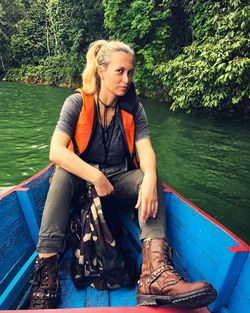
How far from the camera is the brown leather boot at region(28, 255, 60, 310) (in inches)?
77.0

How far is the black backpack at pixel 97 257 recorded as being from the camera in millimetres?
2287

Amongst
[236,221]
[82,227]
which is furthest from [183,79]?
[82,227]

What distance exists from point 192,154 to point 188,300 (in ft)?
21.1

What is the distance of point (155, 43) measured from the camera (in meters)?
15.1

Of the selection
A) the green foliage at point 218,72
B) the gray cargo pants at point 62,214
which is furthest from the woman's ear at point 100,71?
the green foliage at point 218,72

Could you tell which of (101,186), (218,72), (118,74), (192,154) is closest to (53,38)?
(192,154)

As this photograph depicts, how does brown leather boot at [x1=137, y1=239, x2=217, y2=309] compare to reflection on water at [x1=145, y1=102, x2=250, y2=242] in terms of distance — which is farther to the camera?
reflection on water at [x1=145, y1=102, x2=250, y2=242]

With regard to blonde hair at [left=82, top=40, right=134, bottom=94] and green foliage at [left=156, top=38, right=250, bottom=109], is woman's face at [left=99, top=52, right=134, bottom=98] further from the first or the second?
green foliage at [left=156, top=38, right=250, bottom=109]

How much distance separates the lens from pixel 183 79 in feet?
23.5

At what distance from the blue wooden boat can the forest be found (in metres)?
4.27

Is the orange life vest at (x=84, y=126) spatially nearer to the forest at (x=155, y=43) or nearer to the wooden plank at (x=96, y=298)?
the wooden plank at (x=96, y=298)

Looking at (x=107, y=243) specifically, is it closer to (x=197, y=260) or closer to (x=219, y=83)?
(x=197, y=260)

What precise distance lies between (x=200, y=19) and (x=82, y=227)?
445 inches

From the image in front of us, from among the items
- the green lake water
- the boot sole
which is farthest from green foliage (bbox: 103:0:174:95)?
the boot sole
